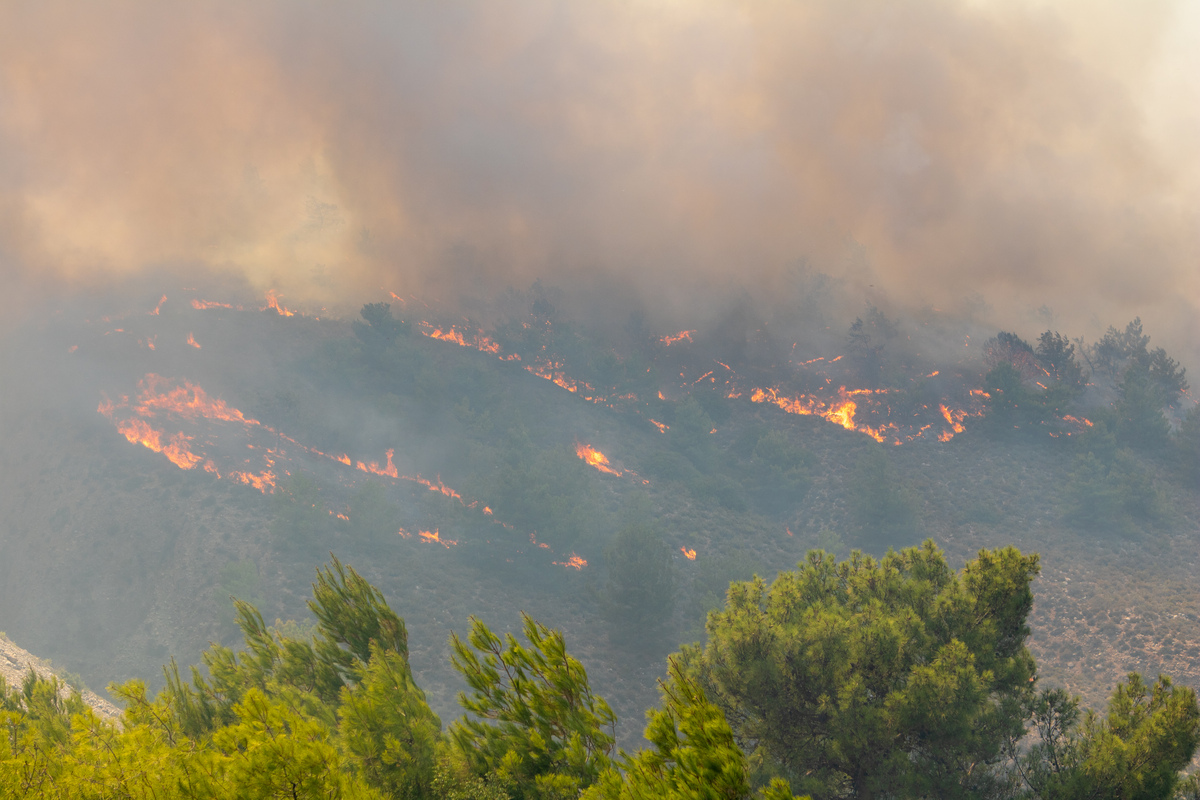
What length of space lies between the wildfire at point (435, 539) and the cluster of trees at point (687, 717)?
50.1 metres

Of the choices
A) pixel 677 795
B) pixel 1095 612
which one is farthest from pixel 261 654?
pixel 1095 612

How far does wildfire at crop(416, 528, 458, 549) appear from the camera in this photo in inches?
2584

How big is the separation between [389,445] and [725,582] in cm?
4556

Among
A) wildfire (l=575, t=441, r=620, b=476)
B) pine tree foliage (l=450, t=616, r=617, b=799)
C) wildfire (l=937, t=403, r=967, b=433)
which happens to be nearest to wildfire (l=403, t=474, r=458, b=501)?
wildfire (l=575, t=441, r=620, b=476)

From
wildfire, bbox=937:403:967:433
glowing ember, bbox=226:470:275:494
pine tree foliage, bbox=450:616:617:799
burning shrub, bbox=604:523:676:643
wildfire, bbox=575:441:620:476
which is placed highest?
wildfire, bbox=937:403:967:433

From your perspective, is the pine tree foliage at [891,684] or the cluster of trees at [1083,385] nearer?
the pine tree foliage at [891,684]

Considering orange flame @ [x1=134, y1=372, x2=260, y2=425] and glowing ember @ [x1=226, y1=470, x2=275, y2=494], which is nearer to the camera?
glowing ember @ [x1=226, y1=470, x2=275, y2=494]

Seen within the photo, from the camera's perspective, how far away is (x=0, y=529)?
6531 centimetres

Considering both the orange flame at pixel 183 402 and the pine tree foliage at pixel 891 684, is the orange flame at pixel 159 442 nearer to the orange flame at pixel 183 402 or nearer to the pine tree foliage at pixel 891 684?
the orange flame at pixel 183 402

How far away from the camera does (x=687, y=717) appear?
17.9ft

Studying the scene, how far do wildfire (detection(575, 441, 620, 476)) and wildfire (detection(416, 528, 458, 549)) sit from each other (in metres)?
22.9

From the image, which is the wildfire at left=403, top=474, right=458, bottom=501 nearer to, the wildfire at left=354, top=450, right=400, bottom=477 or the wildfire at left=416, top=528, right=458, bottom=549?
the wildfire at left=354, top=450, right=400, bottom=477

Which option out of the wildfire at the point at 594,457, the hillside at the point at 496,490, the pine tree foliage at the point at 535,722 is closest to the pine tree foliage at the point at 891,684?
the pine tree foliage at the point at 535,722

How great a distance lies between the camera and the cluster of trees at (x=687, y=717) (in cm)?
532
